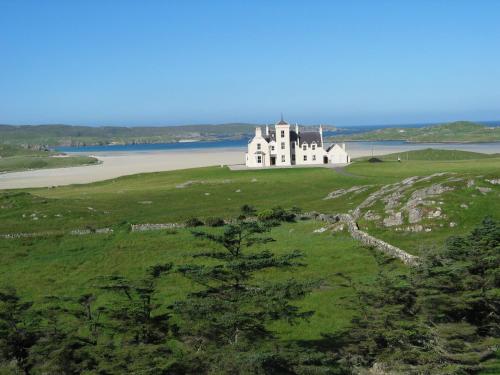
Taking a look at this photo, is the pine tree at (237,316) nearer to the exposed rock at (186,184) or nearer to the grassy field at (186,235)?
the grassy field at (186,235)

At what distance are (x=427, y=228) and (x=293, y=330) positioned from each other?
19911 millimetres

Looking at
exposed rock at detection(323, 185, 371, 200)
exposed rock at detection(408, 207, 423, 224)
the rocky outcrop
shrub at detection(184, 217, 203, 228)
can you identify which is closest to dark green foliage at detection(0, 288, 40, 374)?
the rocky outcrop

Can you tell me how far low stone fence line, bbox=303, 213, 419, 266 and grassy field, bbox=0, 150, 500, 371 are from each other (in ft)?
2.96

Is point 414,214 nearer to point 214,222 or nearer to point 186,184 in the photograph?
point 214,222

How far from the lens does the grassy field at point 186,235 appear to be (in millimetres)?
31078

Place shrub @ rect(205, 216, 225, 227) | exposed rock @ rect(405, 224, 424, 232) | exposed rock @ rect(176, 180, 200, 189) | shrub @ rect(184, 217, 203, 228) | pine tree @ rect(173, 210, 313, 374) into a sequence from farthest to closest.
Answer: exposed rock @ rect(176, 180, 200, 189) → shrub @ rect(184, 217, 203, 228) → shrub @ rect(205, 216, 225, 227) → exposed rock @ rect(405, 224, 424, 232) → pine tree @ rect(173, 210, 313, 374)

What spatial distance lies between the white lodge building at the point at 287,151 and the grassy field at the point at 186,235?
24566mm

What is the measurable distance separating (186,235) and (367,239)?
1634 cm

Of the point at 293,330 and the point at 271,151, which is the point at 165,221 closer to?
the point at 293,330

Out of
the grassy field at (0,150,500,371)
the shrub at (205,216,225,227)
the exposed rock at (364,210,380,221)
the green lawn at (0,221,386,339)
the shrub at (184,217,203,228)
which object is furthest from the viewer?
the shrub at (184,217,203,228)

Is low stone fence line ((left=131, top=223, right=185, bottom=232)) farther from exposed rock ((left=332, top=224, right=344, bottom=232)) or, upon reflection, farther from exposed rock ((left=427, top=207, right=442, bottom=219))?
exposed rock ((left=427, top=207, right=442, bottom=219))

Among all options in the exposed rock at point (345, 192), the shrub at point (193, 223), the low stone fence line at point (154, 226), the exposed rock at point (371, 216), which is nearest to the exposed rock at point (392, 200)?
the exposed rock at point (371, 216)

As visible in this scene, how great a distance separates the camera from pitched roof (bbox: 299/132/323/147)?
362ft

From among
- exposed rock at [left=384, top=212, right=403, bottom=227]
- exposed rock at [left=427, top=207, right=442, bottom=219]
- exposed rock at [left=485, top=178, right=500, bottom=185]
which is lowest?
exposed rock at [left=384, top=212, right=403, bottom=227]
